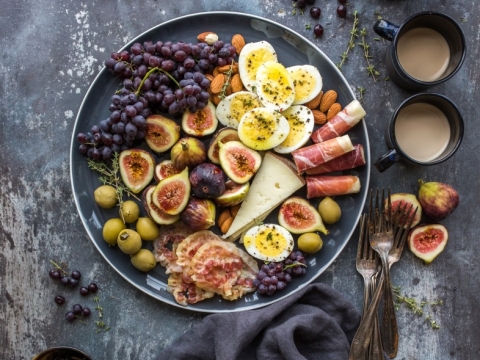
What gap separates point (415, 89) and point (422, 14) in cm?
36

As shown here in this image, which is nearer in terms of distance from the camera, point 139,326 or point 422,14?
point 422,14

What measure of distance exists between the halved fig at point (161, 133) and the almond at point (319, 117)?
25.9 inches

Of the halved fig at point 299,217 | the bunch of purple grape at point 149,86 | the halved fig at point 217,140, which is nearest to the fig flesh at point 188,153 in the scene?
the halved fig at point 217,140

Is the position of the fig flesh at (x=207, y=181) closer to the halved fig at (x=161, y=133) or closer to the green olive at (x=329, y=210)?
the halved fig at (x=161, y=133)

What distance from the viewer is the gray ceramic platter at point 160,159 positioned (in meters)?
2.48

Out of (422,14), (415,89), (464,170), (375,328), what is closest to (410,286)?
(375,328)

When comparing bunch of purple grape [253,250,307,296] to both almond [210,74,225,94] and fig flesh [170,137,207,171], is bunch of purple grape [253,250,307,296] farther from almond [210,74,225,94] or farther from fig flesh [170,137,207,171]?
almond [210,74,225,94]

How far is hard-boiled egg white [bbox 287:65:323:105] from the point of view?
249cm

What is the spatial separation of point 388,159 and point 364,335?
827mm

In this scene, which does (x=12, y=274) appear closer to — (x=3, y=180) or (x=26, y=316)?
(x=26, y=316)

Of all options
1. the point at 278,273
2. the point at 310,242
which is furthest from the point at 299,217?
the point at 278,273

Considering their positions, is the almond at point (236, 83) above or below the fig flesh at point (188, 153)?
above

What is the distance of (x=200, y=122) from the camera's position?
246 cm

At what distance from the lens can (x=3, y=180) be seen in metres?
2.60
